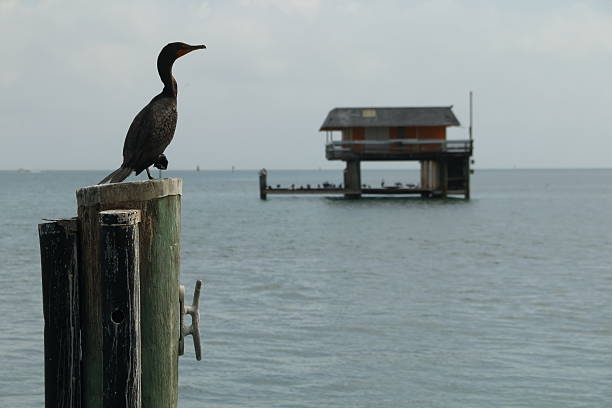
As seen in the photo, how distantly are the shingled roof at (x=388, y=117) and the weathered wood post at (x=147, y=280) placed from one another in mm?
51296

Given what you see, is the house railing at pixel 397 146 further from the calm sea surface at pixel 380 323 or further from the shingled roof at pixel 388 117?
the calm sea surface at pixel 380 323

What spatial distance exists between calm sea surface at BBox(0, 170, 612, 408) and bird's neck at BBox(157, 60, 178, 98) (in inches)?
248

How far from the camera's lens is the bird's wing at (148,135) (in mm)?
5652

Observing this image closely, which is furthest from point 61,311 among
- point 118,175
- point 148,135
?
point 148,135

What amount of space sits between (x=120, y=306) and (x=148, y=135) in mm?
1558

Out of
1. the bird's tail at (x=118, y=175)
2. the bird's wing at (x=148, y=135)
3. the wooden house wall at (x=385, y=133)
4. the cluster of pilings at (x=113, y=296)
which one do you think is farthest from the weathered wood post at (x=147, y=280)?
the wooden house wall at (x=385, y=133)

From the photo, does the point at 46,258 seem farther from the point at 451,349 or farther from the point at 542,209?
the point at 542,209

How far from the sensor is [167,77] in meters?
5.84

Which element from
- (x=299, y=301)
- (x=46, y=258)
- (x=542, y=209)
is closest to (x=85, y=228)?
(x=46, y=258)

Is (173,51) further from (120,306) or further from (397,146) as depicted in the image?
(397,146)

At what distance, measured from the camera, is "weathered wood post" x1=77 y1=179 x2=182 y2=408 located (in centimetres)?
450

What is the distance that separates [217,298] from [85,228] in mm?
15351

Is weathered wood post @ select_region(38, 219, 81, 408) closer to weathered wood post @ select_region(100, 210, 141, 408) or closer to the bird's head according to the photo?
weathered wood post @ select_region(100, 210, 141, 408)

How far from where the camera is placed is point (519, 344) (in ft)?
48.7
